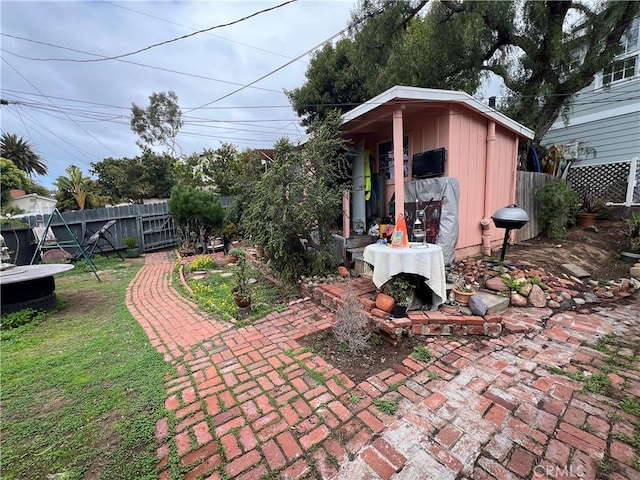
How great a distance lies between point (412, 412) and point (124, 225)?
10807 mm

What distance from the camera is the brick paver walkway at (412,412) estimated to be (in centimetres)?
148

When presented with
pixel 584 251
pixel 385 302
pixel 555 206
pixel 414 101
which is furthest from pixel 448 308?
pixel 555 206

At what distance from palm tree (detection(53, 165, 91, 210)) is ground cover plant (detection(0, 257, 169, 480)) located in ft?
42.7

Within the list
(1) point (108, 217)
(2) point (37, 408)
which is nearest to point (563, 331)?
(2) point (37, 408)

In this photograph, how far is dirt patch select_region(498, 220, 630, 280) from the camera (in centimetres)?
445

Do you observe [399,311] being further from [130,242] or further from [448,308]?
[130,242]

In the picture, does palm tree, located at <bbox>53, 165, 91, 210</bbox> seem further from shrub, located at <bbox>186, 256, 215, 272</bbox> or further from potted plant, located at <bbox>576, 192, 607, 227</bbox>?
potted plant, located at <bbox>576, 192, 607, 227</bbox>

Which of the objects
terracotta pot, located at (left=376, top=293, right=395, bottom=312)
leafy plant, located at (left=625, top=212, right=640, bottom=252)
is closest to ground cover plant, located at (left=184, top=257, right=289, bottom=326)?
terracotta pot, located at (left=376, top=293, right=395, bottom=312)

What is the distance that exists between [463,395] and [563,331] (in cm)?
190

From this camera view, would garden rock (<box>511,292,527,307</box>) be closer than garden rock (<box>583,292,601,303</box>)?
Yes

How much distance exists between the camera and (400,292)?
2967mm

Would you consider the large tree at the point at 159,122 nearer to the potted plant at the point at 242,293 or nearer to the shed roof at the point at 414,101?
the shed roof at the point at 414,101

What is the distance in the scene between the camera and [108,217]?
9.14m

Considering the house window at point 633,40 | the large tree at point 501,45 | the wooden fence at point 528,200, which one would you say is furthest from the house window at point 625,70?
the wooden fence at point 528,200
